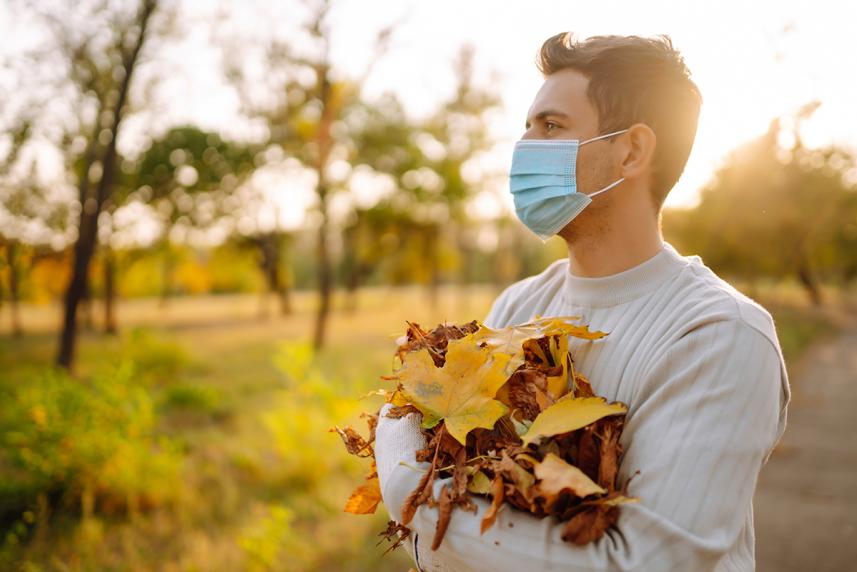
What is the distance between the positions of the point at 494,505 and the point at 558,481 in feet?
0.47

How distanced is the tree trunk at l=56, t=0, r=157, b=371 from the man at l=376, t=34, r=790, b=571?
1018 centimetres

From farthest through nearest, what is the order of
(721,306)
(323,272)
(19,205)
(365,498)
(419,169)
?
(419,169), (323,272), (19,205), (365,498), (721,306)

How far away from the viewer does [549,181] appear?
201 cm

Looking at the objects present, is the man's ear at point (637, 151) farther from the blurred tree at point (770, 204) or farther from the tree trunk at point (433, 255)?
the tree trunk at point (433, 255)

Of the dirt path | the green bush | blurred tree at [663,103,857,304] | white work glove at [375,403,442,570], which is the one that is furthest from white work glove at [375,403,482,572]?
blurred tree at [663,103,857,304]

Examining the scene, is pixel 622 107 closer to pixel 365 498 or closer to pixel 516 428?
pixel 516 428

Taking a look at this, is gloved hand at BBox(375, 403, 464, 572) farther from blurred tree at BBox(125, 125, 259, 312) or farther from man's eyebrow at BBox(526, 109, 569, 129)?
blurred tree at BBox(125, 125, 259, 312)

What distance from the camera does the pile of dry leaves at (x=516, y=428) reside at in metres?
1.35

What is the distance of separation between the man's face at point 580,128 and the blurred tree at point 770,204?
653cm

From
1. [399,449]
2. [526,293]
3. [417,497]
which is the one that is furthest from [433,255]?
[417,497]

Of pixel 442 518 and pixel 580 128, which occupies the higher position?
pixel 580 128

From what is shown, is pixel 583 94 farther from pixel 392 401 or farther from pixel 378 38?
pixel 378 38

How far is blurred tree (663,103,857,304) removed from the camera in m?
10.1

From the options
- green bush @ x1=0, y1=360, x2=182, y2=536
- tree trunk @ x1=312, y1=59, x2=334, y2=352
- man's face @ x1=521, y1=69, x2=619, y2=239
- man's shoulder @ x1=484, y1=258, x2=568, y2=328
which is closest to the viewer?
man's face @ x1=521, y1=69, x2=619, y2=239
